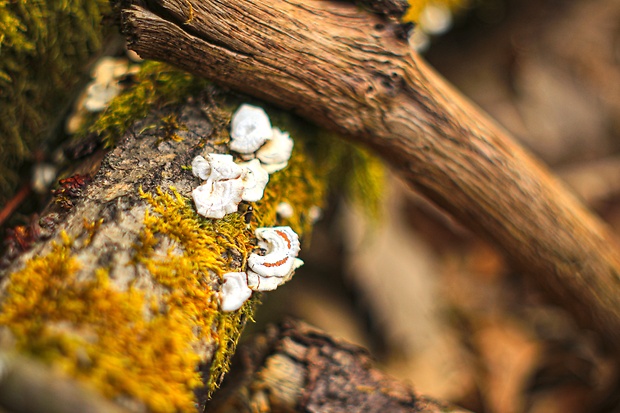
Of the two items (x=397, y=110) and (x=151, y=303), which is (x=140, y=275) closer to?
(x=151, y=303)

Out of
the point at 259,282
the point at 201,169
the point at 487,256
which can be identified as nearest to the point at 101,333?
the point at 259,282

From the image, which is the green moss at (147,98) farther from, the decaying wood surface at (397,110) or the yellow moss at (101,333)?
the yellow moss at (101,333)

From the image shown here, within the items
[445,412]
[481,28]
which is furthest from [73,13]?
[481,28]

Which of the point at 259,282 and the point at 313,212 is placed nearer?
the point at 259,282

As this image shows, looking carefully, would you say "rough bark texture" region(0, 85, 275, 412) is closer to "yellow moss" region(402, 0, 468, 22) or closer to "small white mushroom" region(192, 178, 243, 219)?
"small white mushroom" region(192, 178, 243, 219)

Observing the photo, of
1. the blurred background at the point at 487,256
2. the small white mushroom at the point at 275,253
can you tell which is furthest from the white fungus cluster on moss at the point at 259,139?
the blurred background at the point at 487,256

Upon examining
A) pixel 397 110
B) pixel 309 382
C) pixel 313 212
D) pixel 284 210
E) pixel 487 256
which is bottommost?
pixel 487 256

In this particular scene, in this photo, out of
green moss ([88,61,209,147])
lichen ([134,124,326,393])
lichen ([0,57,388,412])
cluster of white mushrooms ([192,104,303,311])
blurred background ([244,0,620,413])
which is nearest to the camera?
lichen ([0,57,388,412])

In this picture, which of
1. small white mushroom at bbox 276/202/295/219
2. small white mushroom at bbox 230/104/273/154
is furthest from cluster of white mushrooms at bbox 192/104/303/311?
small white mushroom at bbox 276/202/295/219
